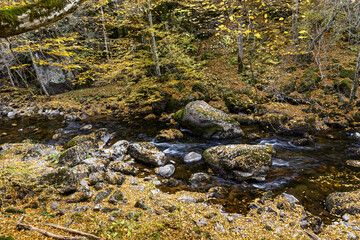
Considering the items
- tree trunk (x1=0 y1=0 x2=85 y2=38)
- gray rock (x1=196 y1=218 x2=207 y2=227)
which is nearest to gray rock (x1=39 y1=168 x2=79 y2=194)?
gray rock (x1=196 y1=218 x2=207 y2=227)

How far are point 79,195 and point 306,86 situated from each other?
565 inches

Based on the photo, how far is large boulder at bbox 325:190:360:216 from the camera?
14.6 feet

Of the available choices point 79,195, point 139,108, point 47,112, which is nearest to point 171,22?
point 139,108

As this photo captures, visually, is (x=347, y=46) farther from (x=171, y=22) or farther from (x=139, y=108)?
(x=139, y=108)

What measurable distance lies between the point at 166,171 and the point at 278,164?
4409 mm

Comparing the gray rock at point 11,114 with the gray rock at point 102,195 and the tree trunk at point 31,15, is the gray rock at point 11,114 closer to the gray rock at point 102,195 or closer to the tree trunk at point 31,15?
the gray rock at point 102,195

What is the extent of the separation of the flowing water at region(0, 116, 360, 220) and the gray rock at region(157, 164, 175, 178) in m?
0.23

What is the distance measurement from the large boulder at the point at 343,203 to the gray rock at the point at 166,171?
466 centimetres

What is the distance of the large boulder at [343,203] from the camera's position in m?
4.44

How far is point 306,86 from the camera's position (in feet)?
40.5

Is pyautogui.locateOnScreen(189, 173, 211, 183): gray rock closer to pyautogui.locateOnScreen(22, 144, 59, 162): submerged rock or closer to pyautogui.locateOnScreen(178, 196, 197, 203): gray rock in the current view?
pyautogui.locateOnScreen(178, 196, 197, 203): gray rock

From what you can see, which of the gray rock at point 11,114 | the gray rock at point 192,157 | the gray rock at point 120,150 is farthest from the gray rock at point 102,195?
the gray rock at point 11,114

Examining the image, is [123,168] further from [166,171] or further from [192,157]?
[192,157]

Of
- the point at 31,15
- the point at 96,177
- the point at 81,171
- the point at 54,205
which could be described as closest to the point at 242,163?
the point at 96,177
